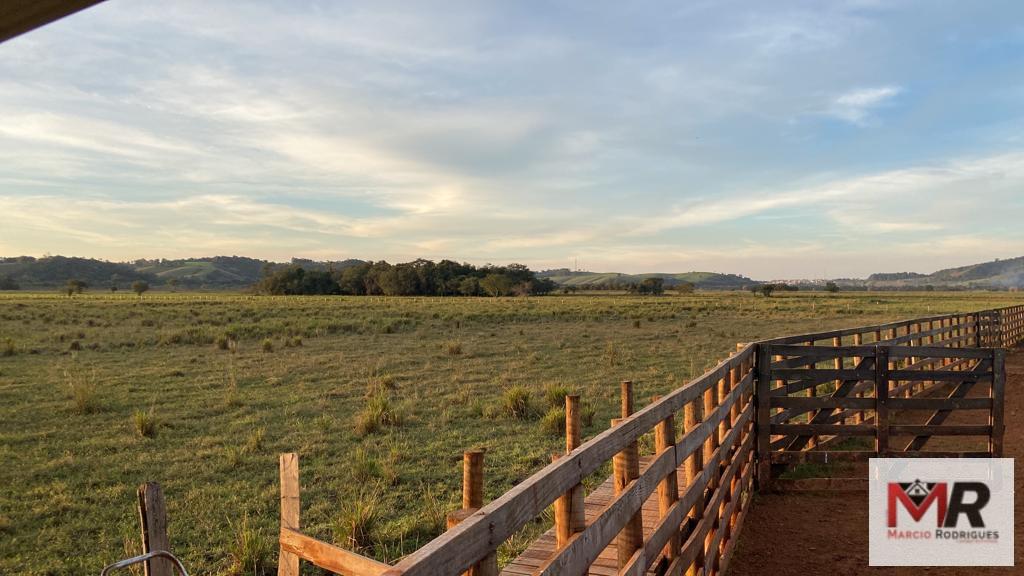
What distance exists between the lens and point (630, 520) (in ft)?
10.9

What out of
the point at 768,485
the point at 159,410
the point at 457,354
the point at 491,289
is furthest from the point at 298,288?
the point at 768,485

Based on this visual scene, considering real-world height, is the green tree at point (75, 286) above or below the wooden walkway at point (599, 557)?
above

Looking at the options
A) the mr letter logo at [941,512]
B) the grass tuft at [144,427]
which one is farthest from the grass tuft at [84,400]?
the mr letter logo at [941,512]

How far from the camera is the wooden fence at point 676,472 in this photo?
2021 millimetres

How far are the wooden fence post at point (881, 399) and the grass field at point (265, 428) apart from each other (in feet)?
14.1

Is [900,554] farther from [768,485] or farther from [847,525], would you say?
[768,485]

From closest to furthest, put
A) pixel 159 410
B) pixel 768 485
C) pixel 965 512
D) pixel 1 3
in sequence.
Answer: pixel 1 3
pixel 965 512
pixel 768 485
pixel 159 410

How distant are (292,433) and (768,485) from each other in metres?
7.27

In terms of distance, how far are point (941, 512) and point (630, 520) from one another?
5327 mm

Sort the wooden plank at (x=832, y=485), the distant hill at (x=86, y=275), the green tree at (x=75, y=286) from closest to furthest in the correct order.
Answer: the wooden plank at (x=832, y=485) < the green tree at (x=75, y=286) < the distant hill at (x=86, y=275)

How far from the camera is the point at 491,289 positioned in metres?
99.7

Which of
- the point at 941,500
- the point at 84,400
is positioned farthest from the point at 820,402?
the point at 84,400

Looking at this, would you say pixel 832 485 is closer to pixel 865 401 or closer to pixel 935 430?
pixel 865 401

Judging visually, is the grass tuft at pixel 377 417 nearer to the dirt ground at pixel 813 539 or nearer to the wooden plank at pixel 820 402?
the dirt ground at pixel 813 539
